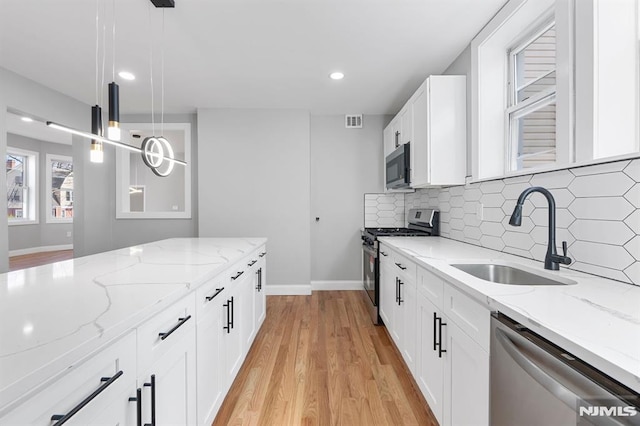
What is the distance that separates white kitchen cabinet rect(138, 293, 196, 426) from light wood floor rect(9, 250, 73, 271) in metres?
6.53

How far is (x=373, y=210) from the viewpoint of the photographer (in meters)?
4.31

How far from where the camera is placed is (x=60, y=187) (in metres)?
7.46

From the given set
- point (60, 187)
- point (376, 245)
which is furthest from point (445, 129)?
point (60, 187)

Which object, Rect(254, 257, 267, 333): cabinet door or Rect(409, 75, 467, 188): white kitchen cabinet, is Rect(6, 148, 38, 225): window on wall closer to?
Rect(254, 257, 267, 333): cabinet door

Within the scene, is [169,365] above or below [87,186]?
below

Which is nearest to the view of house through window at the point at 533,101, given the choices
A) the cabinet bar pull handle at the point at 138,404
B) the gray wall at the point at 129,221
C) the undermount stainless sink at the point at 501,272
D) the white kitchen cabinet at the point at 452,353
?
the undermount stainless sink at the point at 501,272

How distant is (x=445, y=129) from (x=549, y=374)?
2173mm

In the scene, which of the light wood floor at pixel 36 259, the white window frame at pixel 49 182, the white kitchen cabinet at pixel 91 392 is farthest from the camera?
the white window frame at pixel 49 182

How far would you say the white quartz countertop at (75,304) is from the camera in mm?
573

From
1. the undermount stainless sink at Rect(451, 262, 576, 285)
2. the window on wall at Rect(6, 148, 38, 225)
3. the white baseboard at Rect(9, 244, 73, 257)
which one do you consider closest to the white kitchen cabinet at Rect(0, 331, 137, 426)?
the undermount stainless sink at Rect(451, 262, 576, 285)

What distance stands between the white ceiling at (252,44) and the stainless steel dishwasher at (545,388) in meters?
2.14

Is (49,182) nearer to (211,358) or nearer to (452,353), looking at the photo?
(211,358)

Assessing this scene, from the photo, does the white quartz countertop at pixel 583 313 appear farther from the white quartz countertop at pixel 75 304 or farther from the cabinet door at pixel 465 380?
the white quartz countertop at pixel 75 304

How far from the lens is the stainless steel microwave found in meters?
3.11
